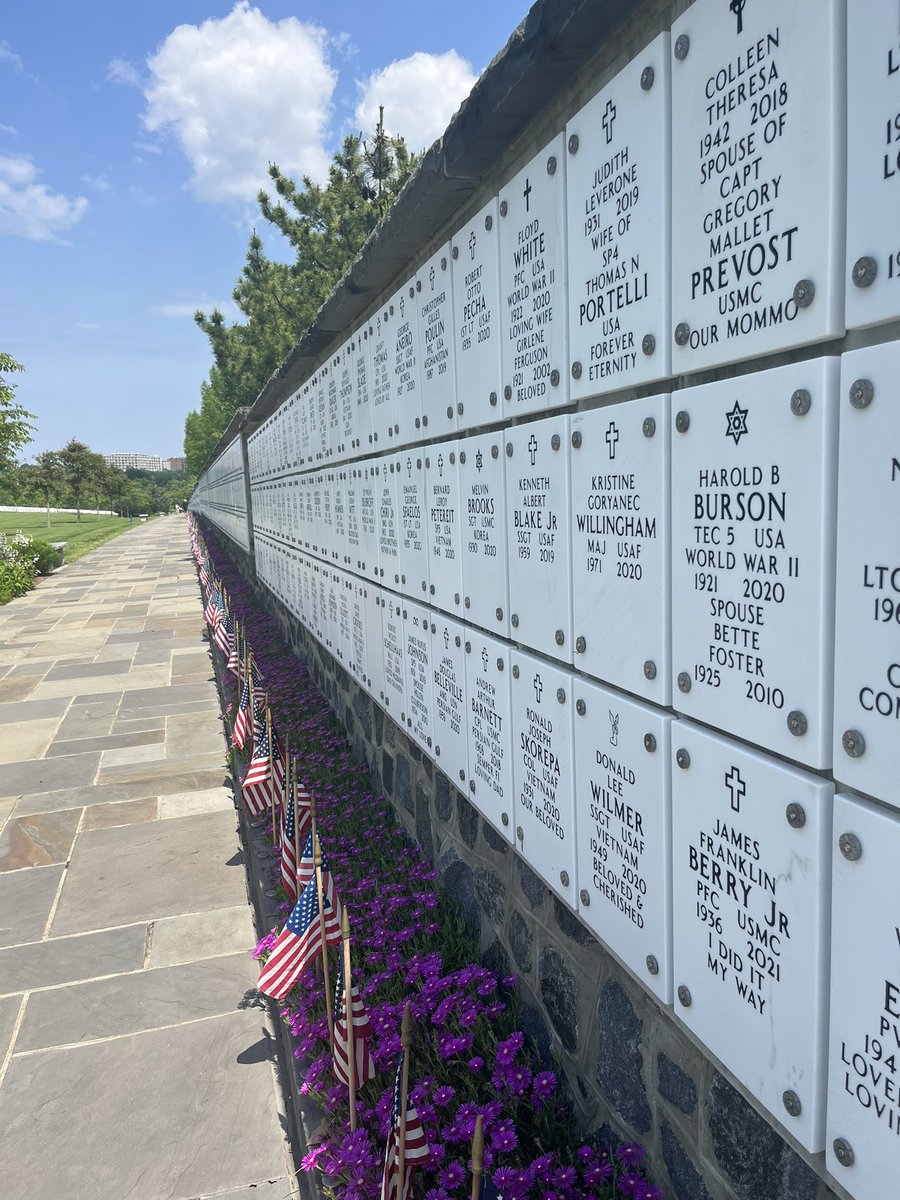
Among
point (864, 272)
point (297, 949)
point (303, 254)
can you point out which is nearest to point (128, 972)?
point (297, 949)

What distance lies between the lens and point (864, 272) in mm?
1239

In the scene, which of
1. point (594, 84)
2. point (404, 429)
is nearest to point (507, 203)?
point (594, 84)

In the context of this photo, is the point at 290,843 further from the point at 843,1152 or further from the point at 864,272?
the point at 864,272

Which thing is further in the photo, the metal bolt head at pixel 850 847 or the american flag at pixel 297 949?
the american flag at pixel 297 949

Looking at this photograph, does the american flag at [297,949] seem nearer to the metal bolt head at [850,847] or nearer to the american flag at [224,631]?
the metal bolt head at [850,847]

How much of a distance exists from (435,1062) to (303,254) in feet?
64.5

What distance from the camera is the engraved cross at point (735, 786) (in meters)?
1.62

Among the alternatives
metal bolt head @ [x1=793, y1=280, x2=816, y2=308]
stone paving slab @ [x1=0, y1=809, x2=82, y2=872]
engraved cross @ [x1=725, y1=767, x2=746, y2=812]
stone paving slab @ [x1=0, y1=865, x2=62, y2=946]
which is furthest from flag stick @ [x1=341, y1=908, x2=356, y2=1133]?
stone paving slab @ [x1=0, y1=809, x2=82, y2=872]

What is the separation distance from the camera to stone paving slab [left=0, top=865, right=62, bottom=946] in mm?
4375

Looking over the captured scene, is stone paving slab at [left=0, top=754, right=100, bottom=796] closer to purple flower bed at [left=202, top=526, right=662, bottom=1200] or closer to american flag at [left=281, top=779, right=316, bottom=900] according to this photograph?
purple flower bed at [left=202, top=526, right=662, bottom=1200]

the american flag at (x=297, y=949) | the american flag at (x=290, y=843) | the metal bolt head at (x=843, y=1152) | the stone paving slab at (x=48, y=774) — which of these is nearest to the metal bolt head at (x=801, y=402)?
the metal bolt head at (x=843, y=1152)

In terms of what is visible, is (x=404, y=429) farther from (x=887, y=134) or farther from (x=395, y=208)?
(x=887, y=134)

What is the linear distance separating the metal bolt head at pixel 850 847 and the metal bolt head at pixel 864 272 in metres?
0.80

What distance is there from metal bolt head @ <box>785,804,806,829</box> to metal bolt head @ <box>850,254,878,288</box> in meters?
0.80
